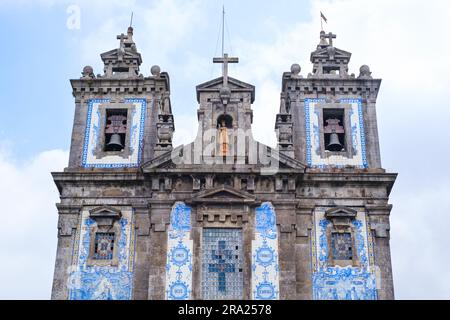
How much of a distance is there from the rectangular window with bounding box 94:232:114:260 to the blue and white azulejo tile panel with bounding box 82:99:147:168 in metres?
2.70

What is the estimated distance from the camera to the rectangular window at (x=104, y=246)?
92.3 feet

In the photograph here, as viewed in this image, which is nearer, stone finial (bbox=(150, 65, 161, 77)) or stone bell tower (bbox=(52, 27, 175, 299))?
stone bell tower (bbox=(52, 27, 175, 299))

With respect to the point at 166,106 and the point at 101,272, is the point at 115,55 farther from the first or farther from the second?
the point at 101,272

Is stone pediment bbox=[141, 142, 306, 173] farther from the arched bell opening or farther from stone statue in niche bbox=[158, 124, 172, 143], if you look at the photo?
the arched bell opening

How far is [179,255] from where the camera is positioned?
27.6m

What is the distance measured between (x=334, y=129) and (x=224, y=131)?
4040mm

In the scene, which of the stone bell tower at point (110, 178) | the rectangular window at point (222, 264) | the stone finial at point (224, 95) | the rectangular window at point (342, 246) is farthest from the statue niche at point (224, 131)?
the rectangular window at point (342, 246)

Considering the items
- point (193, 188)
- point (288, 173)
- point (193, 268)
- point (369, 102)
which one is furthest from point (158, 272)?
point (369, 102)

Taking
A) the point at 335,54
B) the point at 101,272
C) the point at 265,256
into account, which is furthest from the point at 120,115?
the point at 335,54

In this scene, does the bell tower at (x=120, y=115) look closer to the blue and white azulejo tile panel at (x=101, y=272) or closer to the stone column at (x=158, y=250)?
the stone column at (x=158, y=250)

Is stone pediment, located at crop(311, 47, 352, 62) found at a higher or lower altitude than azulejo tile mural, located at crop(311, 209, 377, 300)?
higher

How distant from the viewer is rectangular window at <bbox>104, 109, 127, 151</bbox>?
3052cm

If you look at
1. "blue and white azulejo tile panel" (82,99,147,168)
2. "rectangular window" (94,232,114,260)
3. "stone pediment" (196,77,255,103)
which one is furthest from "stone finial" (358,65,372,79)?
"rectangular window" (94,232,114,260)

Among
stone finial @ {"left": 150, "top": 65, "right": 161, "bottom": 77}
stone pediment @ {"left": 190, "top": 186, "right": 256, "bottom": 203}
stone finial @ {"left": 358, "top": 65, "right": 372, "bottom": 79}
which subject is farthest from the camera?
stone finial @ {"left": 150, "top": 65, "right": 161, "bottom": 77}
